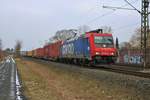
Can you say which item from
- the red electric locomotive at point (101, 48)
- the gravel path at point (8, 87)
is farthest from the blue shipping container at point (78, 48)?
the gravel path at point (8, 87)

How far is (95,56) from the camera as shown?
35.1 m

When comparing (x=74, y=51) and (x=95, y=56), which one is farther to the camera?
(x=74, y=51)

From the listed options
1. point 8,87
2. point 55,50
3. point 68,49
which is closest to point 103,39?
point 68,49

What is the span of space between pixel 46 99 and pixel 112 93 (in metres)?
2.95

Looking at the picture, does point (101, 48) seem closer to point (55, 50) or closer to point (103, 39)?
point (103, 39)

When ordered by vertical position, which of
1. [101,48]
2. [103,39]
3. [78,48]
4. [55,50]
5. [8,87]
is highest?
[103,39]

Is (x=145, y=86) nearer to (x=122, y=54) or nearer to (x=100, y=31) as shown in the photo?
(x=100, y=31)

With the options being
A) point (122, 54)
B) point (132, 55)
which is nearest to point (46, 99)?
point (132, 55)

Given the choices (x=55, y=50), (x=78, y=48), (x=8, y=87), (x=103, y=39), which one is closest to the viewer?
(x=8, y=87)

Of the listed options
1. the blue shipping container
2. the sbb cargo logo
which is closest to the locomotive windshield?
the blue shipping container

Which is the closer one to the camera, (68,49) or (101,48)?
(101,48)

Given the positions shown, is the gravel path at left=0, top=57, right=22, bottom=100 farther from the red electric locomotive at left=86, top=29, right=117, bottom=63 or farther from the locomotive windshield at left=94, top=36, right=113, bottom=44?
the locomotive windshield at left=94, top=36, right=113, bottom=44

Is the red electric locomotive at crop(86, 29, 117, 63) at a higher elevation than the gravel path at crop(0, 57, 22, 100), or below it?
higher

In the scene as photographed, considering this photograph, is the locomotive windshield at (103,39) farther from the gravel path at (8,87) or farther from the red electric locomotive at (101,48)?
the gravel path at (8,87)
